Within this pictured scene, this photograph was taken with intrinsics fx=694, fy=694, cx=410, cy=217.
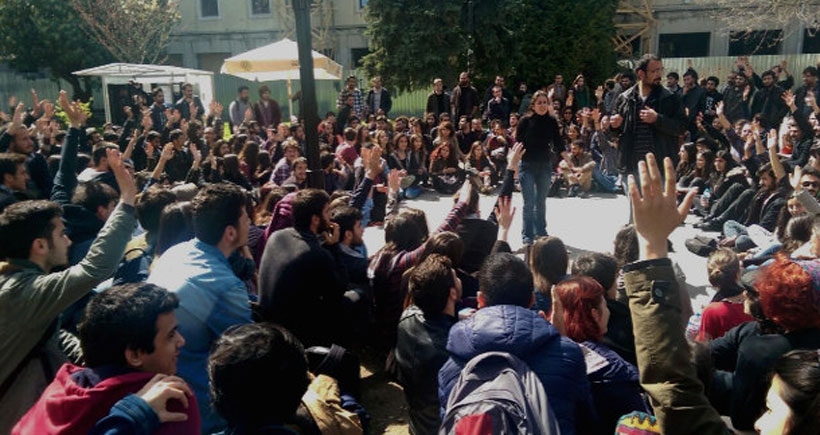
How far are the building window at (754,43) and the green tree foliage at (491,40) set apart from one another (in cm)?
824

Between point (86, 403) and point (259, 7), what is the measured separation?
120ft

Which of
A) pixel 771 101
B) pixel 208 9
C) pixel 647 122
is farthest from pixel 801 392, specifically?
pixel 208 9

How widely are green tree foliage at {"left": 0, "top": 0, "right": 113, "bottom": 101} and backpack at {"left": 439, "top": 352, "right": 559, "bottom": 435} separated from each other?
107 ft

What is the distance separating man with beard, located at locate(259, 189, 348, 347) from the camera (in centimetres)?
424

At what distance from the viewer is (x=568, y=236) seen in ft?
29.8

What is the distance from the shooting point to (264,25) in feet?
118

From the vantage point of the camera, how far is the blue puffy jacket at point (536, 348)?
2.49 m

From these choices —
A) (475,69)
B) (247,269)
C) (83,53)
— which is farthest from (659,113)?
(83,53)

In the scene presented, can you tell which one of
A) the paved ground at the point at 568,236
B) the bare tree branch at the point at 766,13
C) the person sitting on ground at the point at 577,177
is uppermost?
the bare tree branch at the point at 766,13

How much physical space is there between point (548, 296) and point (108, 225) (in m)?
2.35

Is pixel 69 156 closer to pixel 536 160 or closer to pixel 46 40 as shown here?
pixel 536 160

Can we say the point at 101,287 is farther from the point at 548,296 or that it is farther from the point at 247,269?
the point at 548,296

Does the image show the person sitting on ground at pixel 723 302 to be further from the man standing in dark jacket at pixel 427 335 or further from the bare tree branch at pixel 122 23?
the bare tree branch at pixel 122 23

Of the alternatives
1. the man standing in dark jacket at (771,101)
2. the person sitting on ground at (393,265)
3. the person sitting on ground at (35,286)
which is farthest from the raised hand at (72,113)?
the man standing in dark jacket at (771,101)
